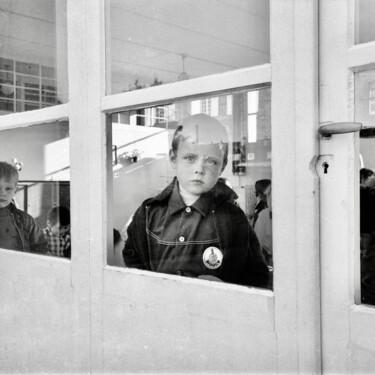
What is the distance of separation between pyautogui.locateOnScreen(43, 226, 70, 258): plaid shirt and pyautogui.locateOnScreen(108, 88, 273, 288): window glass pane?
345 mm

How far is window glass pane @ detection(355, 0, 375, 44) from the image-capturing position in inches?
46.2

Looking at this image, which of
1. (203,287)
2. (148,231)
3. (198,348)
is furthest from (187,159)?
(198,348)

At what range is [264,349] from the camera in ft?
4.27

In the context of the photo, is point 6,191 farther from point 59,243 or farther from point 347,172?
point 347,172

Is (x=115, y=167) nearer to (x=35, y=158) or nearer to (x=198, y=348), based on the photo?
(x=198, y=348)

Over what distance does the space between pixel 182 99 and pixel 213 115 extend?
12cm

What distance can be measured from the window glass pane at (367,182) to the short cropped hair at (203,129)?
1.43 feet

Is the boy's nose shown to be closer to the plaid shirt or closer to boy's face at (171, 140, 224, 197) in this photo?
boy's face at (171, 140, 224, 197)

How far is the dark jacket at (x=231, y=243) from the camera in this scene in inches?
54.4

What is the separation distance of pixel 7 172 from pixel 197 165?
1244 mm

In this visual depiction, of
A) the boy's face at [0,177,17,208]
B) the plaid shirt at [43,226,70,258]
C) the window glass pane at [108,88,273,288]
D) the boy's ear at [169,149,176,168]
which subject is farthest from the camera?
the boy's face at [0,177,17,208]

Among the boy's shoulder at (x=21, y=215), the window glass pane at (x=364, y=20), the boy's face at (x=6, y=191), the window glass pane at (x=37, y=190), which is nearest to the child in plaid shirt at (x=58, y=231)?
the window glass pane at (x=37, y=190)

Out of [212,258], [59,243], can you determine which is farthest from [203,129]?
[59,243]

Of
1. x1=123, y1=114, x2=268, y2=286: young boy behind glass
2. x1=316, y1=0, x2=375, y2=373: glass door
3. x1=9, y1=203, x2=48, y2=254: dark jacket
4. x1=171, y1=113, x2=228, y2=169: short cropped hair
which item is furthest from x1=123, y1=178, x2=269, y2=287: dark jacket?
x1=9, y1=203, x2=48, y2=254: dark jacket
